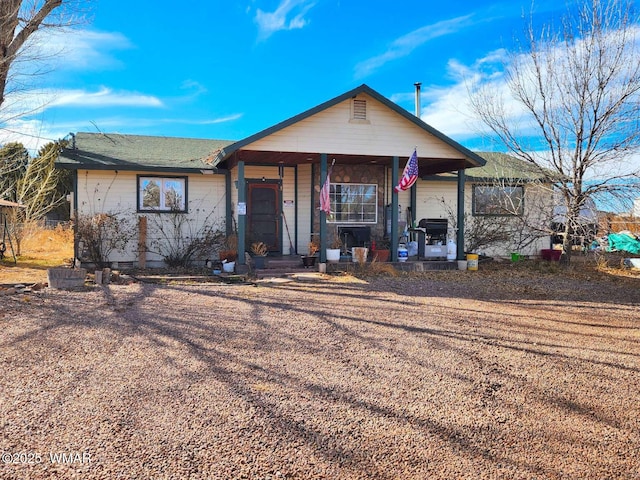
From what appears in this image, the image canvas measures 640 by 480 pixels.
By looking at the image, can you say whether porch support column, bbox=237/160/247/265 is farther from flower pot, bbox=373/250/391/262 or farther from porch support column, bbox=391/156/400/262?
porch support column, bbox=391/156/400/262

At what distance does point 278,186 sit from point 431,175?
4.82 metres

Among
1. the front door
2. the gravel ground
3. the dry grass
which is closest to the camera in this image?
the gravel ground

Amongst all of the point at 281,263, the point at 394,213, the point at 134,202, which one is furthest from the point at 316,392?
the point at 134,202

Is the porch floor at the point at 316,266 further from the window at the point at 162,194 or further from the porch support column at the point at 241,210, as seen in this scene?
the window at the point at 162,194

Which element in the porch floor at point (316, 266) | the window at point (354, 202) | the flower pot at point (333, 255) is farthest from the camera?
the window at point (354, 202)

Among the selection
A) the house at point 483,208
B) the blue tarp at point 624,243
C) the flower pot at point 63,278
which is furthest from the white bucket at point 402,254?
the blue tarp at point 624,243

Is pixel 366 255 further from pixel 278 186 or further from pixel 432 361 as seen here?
pixel 432 361

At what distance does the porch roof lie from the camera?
11141 millimetres

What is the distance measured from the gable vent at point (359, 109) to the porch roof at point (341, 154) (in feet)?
0.74

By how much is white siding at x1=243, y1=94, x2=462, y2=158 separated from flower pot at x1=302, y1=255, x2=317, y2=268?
8.46ft

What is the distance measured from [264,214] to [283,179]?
114cm

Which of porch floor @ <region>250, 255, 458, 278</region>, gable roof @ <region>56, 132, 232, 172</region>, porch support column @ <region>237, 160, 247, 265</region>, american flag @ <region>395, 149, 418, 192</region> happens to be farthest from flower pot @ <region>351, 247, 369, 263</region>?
gable roof @ <region>56, 132, 232, 172</region>

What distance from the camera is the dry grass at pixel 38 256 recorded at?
10789 mm

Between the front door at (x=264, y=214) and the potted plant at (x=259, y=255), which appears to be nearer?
the potted plant at (x=259, y=255)
